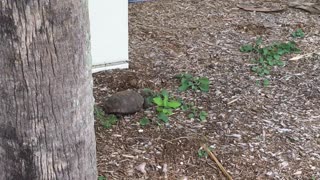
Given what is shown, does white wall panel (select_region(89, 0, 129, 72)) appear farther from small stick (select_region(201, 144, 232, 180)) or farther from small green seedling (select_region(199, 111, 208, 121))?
small stick (select_region(201, 144, 232, 180))

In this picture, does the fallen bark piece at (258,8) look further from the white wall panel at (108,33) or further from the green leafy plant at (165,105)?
the green leafy plant at (165,105)

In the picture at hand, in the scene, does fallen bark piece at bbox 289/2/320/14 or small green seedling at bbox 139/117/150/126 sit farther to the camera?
fallen bark piece at bbox 289/2/320/14

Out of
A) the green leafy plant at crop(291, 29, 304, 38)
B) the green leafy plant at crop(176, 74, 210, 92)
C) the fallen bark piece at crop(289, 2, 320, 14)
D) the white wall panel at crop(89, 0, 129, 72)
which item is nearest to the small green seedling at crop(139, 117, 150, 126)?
the green leafy plant at crop(176, 74, 210, 92)

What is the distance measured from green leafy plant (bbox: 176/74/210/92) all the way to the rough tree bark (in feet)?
6.67

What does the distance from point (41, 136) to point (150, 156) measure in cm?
139

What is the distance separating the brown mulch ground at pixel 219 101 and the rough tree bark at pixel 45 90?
1146 mm

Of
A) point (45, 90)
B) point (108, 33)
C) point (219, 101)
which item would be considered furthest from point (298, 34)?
point (45, 90)

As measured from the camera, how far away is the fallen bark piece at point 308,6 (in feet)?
19.1

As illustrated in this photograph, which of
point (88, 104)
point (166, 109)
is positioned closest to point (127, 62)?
point (166, 109)

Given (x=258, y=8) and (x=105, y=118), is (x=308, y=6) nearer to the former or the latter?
(x=258, y=8)

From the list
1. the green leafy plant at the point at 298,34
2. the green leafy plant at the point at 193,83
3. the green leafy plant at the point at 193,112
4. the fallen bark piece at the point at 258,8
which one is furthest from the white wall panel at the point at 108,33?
the fallen bark piece at the point at 258,8

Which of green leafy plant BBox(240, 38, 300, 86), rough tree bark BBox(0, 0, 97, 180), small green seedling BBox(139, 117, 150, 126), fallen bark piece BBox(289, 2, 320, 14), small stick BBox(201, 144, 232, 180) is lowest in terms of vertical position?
small stick BBox(201, 144, 232, 180)

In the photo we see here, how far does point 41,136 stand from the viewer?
1917mm

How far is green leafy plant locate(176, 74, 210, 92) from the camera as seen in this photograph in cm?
403
